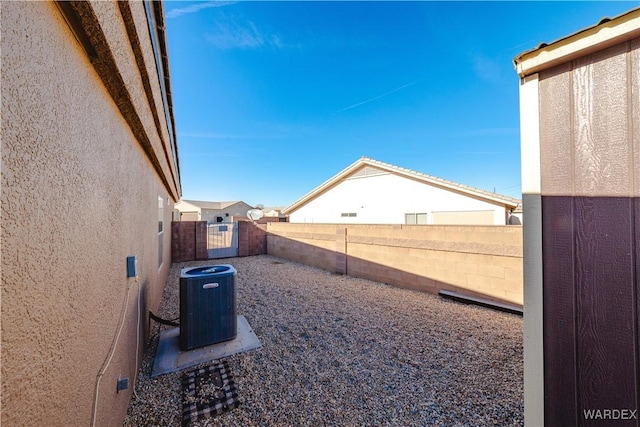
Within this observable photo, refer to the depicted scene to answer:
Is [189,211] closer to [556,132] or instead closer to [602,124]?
[556,132]

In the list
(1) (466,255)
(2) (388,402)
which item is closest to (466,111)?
(1) (466,255)

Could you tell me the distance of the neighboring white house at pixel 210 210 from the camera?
30.1 m

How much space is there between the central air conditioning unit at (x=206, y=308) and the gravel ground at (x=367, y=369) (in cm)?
45

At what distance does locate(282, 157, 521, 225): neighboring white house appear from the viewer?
336 inches

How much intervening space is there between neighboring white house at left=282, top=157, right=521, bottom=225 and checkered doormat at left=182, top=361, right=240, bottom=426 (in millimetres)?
8803

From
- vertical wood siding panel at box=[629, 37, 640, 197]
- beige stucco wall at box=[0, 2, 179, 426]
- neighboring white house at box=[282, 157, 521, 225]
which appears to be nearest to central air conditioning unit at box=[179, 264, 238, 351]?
beige stucco wall at box=[0, 2, 179, 426]

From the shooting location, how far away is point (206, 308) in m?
3.01

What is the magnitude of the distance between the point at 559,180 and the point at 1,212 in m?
2.51

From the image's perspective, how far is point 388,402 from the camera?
2162 mm

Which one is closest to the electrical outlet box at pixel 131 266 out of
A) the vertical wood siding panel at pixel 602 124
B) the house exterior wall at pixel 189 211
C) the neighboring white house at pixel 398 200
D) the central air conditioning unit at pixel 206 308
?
the central air conditioning unit at pixel 206 308

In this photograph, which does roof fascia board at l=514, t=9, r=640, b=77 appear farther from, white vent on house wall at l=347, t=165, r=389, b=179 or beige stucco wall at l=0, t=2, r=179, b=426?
white vent on house wall at l=347, t=165, r=389, b=179

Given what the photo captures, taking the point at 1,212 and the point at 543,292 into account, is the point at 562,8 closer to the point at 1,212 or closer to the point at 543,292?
the point at 543,292

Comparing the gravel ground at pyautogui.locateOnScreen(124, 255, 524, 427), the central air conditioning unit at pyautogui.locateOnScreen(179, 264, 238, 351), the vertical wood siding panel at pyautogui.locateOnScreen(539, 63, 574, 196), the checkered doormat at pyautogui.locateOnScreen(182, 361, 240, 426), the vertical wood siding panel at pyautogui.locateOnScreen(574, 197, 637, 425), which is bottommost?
the gravel ground at pyautogui.locateOnScreen(124, 255, 524, 427)

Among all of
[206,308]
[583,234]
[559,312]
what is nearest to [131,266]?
[206,308]
